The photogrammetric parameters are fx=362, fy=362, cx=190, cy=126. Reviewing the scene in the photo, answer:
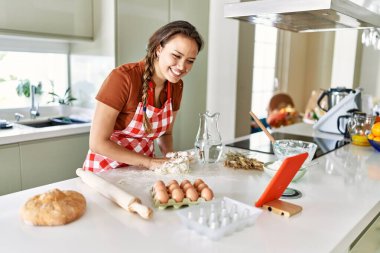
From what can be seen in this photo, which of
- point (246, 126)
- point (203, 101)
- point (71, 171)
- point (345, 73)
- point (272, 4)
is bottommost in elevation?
point (71, 171)

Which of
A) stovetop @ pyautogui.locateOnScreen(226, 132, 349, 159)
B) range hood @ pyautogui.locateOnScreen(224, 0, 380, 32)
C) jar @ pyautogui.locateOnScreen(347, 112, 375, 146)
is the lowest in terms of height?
stovetop @ pyautogui.locateOnScreen(226, 132, 349, 159)

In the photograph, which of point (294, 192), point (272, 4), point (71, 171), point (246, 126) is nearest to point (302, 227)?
point (294, 192)

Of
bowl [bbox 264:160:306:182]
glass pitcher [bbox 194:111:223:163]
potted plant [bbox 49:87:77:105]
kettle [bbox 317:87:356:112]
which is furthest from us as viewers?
potted plant [bbox 49:87:77:105]

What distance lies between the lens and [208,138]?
146 cm

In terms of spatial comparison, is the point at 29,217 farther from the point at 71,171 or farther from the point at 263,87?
the point at 263,87

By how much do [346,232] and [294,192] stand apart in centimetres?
27

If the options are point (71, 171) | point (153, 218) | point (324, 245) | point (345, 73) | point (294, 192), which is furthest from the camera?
point (345, 73)

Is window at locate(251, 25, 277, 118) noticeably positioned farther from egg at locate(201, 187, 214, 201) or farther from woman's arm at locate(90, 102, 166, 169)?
egg at locate(201, 187, 214, 201)

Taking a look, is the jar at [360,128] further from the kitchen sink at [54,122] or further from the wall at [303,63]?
the wall at [303,63]

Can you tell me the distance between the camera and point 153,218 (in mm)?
931

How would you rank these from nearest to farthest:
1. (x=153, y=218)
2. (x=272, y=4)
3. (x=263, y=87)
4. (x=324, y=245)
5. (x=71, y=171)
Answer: (x=324, y=245) → (x=153, y=218) → (x=272, y=4) → (x=71, y=171) → (x=263, y=87)

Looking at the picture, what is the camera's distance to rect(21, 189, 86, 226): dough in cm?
86

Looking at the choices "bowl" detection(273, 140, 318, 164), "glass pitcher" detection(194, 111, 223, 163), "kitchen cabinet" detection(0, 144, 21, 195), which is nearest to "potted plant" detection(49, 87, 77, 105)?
"kitchen cabinet" detection(0, 144, 21, 195)

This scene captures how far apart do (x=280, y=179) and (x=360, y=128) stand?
1.17 m
